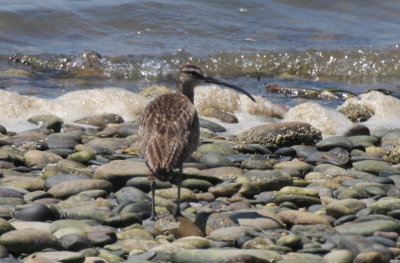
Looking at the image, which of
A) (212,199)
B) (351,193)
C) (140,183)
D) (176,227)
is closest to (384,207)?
(351,193)

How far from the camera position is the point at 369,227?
597 centimetres

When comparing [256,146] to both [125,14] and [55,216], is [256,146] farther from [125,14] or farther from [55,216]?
[125,14]

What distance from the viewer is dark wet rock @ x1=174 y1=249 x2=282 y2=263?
208 inches

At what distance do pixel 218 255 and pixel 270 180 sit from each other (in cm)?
216

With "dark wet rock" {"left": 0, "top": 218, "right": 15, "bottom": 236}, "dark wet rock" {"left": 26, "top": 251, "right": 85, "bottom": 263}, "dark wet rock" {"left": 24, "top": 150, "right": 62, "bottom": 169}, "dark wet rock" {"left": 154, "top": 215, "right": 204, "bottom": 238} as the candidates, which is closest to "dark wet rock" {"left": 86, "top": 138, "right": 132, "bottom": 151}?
"dark wet rock" {"left": 24, "top": 150, "right": 62, "bottom": 169}

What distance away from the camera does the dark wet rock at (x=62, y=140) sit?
8.84m

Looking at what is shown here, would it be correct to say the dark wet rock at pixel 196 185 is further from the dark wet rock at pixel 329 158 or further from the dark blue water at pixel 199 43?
the dark blue water at pixel 199 43

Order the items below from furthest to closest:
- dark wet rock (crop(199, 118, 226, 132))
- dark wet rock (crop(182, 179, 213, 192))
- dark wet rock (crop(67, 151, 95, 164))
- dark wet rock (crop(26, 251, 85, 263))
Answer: dark wet rock (crop(199, 118, 226, 132)), dark wet rock (crop(67, 151, 95, 164)), dark wet rock (crop(182, 179, 213, 192)), dark wet rock (crop(26, 251, 85, 263))

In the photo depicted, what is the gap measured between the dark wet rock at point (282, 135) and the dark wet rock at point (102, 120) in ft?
6.38

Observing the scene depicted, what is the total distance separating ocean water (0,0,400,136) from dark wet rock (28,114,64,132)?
3.32 meters

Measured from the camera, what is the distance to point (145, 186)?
7207mm

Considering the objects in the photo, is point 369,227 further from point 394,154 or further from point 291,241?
point 394,154

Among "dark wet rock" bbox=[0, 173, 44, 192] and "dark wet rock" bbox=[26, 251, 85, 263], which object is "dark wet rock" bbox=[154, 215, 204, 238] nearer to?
"dark wet rock" bbox=[26, 251, 85, 263]

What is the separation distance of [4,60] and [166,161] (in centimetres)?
1148
